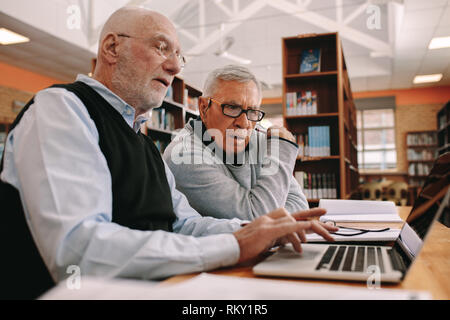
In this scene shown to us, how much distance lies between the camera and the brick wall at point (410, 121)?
932 centimetres

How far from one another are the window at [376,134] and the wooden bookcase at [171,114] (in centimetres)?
607

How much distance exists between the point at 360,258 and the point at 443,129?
9233 millimetres

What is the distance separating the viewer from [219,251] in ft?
2.28

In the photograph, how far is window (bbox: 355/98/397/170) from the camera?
962 centimetres

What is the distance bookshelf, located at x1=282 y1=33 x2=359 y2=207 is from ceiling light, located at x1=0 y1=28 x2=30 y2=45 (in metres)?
4.22

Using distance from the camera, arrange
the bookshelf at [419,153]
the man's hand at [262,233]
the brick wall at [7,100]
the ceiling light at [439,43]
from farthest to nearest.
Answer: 1. the bookshelf at [419,153]
2. the brick wall at [7,100]
3. the ceiling light at [439,43]
4. the man's hand at [262,233]

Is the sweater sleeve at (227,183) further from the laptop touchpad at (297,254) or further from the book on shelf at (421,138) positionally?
the book on shelf at (421,138)

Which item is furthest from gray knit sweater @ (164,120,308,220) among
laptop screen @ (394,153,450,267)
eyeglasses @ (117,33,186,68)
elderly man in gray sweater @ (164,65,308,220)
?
laptop screen @ (394,153,450,267)

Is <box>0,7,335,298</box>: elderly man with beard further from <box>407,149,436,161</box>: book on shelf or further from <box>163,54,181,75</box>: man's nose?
<box>407,149,436,161</box>: book on shelf

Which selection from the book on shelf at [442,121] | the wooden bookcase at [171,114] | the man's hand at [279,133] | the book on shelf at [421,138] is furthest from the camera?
the book on shelf at [421,138]

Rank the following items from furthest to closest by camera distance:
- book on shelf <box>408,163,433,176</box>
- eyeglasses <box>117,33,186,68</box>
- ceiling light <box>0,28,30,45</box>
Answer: book on shelf <box>408,163,433,176</box>
ceiling light <box>0,28,30,45</box>
eyeglasses <box>117,33,186,68</box>

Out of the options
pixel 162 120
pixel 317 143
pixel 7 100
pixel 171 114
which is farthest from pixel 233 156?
pixel 7 100

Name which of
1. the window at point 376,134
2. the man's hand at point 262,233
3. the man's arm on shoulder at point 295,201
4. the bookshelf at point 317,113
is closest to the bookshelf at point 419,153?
the window at point 376,134
